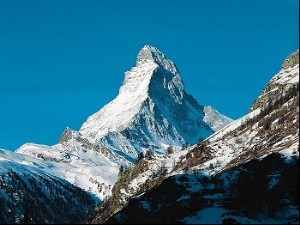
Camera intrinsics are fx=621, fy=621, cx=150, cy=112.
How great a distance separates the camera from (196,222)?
642 feet

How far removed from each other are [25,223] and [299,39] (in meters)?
90.6

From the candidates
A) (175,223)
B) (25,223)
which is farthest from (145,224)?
(25,223)

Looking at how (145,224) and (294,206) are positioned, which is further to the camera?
(294,206)

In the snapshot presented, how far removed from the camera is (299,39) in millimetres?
157875

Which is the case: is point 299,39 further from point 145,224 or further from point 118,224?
point 118,224

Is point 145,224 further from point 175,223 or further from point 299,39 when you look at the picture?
point 299,39

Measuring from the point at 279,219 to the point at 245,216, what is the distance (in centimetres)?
1157

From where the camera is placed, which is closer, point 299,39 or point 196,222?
point 299,39

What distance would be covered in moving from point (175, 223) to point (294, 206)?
39.4m

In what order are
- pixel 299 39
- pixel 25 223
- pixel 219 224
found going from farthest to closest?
pixel 219 224 → pixel 25 223 → pixel 299 39

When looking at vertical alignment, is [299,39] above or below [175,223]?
above

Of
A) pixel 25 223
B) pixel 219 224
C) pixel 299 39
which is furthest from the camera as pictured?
pixel 219 224

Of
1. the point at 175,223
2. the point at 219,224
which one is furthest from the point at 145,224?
the point at 219,224

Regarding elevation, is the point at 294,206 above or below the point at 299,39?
below
